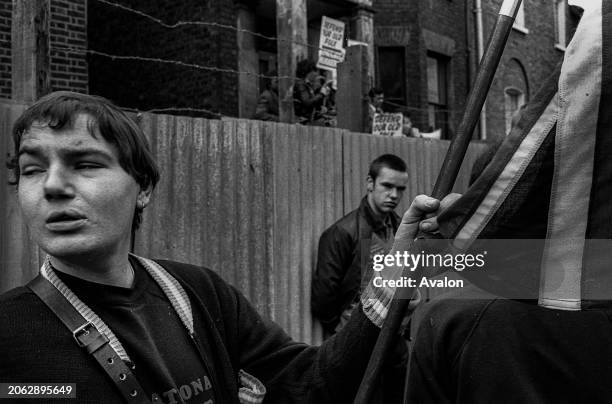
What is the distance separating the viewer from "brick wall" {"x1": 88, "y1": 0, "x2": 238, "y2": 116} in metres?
10.0

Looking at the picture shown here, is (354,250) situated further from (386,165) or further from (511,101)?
Result: (511,101)

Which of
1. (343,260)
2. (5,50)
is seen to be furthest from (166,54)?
(343,260)

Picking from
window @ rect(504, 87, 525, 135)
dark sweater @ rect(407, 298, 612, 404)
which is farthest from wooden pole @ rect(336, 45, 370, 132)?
window @ rect(504, 87, 525, 135)

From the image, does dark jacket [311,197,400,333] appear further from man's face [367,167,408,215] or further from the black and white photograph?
the black and white photograph

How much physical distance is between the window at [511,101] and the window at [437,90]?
162cm

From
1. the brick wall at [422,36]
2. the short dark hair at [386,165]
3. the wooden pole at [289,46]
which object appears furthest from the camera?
the brick wall at [422,36]

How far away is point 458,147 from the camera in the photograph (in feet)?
5.54

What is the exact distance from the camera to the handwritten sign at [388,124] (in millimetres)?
6387

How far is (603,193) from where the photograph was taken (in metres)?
1.40

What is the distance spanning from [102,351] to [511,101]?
16.0 meters

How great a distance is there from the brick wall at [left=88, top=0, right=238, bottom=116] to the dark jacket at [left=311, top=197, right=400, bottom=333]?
5461mm

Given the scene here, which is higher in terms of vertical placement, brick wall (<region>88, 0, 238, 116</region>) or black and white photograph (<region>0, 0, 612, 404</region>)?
brick wall (<region>88, 0, 238, 116</region>)

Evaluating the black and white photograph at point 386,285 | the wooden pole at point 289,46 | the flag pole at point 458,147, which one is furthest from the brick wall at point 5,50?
the flag pole at point 458,147

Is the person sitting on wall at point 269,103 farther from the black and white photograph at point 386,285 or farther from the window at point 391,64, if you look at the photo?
the black and white photograph at point 386,285
